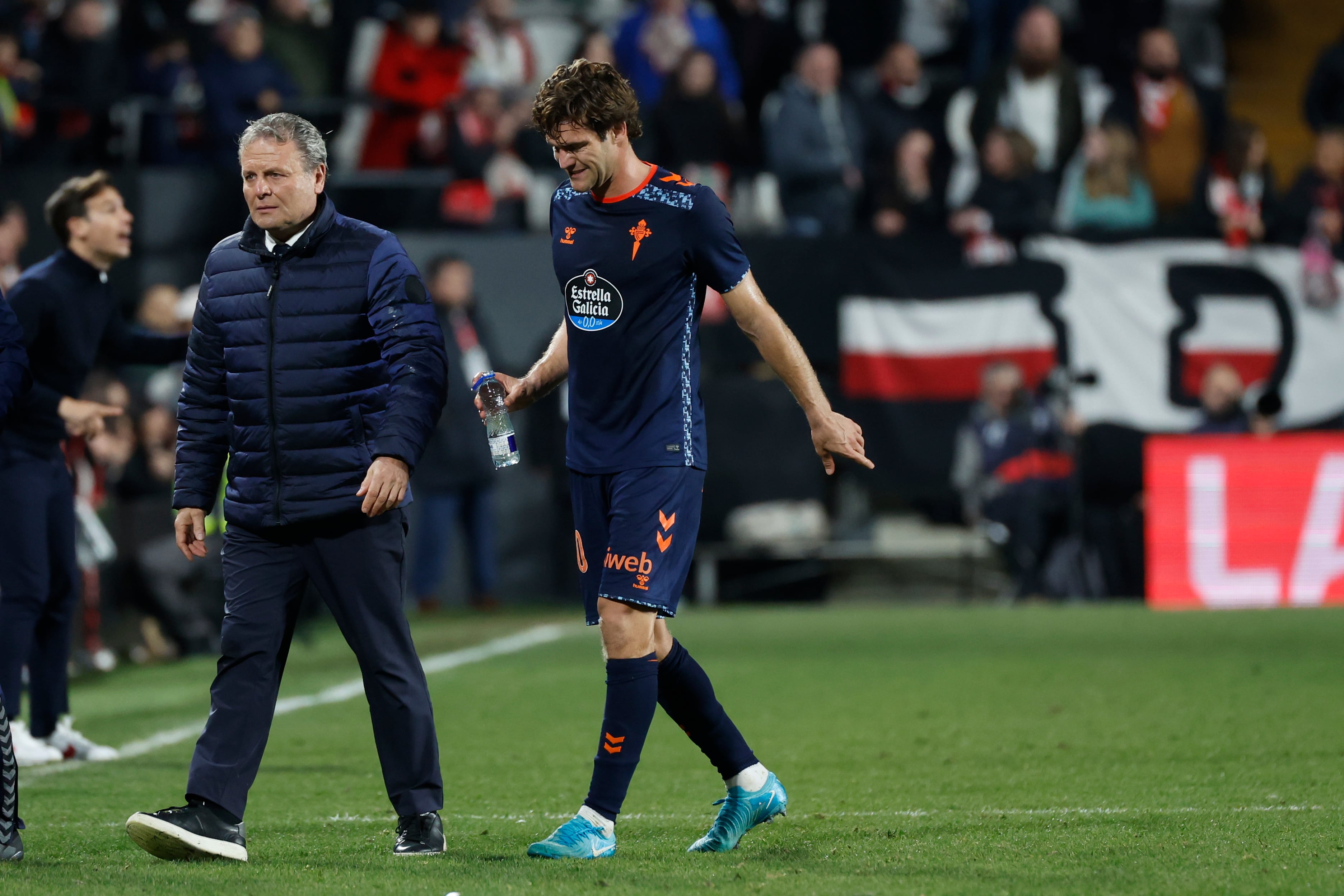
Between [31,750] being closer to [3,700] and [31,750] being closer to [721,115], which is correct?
[3,700]

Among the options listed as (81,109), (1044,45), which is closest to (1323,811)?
(1044,45)

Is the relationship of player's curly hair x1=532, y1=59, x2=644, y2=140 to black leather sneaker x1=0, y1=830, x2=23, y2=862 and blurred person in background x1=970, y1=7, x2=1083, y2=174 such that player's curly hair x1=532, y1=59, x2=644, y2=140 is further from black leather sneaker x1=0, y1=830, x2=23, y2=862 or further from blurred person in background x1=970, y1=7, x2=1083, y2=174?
blurred person in background x1=970, y1=7, x2=1083, y2=174

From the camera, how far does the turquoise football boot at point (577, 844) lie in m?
5.08

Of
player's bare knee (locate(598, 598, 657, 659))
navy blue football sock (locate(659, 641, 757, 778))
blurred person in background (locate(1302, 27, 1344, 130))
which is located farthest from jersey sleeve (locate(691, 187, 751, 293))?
blurred person in background (locate(1302, 27, 1344, 130))

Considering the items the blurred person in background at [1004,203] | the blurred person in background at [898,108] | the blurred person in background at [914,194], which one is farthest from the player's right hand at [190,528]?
the blurred person in background at [898,108]

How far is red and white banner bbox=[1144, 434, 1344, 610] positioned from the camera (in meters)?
13.7

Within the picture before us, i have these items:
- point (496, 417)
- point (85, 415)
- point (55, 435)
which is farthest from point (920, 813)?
point (55, 435)

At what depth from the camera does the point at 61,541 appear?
7.89 m

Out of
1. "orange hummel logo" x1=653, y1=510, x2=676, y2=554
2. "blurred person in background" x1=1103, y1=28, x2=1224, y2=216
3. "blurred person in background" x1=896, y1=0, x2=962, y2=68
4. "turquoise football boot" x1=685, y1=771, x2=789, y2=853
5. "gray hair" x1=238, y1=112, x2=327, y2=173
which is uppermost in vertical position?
"blurred person in background" x1=896, y1=0, x2=962, y2=68

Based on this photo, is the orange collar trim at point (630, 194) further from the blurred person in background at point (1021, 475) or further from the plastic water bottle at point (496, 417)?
the blurred person in background at point (1021, 475)

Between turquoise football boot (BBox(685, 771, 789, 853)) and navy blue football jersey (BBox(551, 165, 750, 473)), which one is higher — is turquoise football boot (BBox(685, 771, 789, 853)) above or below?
below

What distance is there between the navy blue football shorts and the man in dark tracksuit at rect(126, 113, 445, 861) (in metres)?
0.53

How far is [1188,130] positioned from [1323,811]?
11.8 metres

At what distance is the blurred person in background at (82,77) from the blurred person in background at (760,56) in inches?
227
